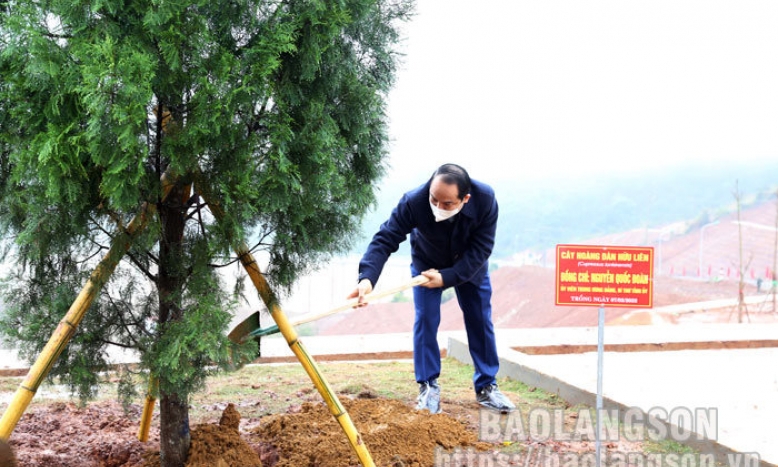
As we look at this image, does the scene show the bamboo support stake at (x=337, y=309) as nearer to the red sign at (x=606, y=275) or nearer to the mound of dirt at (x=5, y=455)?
the red sign at (x=606, y=275)

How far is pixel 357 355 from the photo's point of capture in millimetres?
7340

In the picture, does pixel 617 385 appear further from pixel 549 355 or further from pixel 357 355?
pixel 357 355

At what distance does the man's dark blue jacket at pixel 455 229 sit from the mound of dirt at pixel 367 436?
2.78ft

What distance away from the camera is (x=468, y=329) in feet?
→ 16.8

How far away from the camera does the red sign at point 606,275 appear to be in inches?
148

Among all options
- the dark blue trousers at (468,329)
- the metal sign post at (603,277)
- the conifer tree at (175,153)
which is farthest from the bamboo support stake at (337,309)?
the dark blue trousers at (468,329)

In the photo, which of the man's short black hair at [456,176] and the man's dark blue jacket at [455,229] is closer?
the man's short black hair at [456,176]

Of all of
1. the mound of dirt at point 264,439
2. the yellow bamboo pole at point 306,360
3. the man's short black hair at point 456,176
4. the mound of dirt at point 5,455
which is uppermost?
→ the man's short black hair at point 456,176

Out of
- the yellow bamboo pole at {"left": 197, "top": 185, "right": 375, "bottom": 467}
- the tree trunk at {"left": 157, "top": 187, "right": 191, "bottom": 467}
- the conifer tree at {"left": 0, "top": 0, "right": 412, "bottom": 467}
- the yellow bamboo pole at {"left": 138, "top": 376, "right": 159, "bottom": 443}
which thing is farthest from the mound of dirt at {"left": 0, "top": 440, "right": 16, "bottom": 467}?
the yellow bamboo pole at {"left": 197, "top": 185, "right": 375, "bottom": 467}

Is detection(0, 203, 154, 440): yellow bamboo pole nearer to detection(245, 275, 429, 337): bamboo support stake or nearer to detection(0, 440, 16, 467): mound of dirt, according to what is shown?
detection(0, 440, 16, 467): mound of dirt

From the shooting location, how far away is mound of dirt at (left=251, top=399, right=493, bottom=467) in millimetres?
3844

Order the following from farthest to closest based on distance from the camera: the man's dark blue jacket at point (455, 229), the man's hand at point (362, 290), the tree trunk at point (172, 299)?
the man's dark blue jacket at point (455, 229)
the man's hand at point (362, 290)
the tree trunk at point (172, 299)

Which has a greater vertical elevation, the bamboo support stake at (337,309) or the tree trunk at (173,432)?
the bamboo support stake at (337,309)

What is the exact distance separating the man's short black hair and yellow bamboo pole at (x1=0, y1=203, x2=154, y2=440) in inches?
68.3
